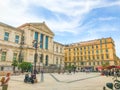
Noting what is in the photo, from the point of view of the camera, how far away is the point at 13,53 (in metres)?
39.8

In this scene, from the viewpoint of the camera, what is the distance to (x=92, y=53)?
68.1 metres

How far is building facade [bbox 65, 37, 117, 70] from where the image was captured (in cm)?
6319

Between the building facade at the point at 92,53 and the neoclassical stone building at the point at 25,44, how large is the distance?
20.5 metres

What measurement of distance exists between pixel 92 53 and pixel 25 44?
36.5 metres

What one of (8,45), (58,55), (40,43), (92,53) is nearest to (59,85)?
(40,43)

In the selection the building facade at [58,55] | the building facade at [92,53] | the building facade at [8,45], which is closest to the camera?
the building facade at [8,45]

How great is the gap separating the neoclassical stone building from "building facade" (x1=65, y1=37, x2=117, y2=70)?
20513mm

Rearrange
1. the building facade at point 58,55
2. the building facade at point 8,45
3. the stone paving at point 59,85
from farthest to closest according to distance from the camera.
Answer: the building facade at point 58,55 < the building facade at point 8,45 < the stone paving at point 59,85

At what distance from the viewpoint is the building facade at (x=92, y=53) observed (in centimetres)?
6319

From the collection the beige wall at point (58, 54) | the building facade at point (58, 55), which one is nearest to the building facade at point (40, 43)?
the building facade at point (58, 55)

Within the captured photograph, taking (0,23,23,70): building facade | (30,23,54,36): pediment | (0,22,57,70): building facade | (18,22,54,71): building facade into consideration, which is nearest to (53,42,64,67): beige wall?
(0,22,57,70): building facade

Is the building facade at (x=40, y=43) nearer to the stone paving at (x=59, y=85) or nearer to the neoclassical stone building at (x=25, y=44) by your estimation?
the neoclassical stone building at (x=25, y=44)

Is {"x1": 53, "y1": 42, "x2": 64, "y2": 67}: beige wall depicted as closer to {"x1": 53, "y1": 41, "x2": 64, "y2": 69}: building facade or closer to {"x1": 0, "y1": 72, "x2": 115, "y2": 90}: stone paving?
{"x1": 53, "y1": 41, "x2": 64, "y2": 69}: building facade

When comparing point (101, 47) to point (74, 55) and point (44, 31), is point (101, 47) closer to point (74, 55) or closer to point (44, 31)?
point (74, 55)
